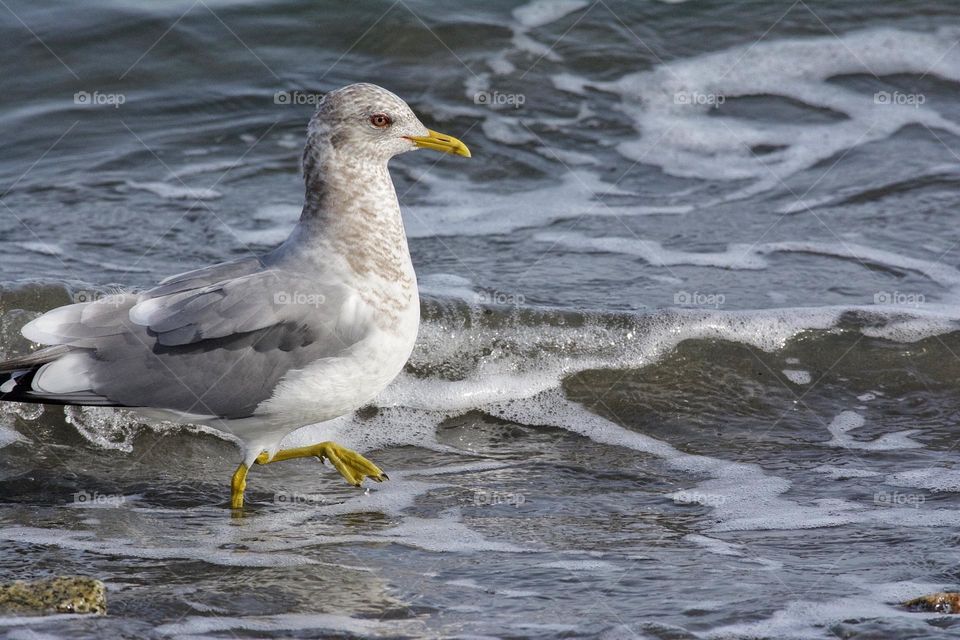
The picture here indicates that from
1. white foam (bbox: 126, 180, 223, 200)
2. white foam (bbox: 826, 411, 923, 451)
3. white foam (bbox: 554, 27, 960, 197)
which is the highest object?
white foam (bbox: 554, 27, 960, 197)

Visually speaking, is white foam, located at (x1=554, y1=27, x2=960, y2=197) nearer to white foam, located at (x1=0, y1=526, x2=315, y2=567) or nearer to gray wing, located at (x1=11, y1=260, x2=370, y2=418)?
gray wing, located at (x1=11, y1=260, x2=370, y2=418)

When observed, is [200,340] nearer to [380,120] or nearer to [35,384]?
[35,384]

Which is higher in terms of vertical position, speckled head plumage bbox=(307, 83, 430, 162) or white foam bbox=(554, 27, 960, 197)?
white foam bbox=(554, 27, 960, 197)

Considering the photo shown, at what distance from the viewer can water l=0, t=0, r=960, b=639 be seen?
4.59 meters

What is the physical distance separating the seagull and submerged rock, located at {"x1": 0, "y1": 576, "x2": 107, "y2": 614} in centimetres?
111

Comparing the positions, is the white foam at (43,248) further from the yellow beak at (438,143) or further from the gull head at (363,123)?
the yellow beak at (438,143)

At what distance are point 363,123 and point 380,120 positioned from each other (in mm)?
72

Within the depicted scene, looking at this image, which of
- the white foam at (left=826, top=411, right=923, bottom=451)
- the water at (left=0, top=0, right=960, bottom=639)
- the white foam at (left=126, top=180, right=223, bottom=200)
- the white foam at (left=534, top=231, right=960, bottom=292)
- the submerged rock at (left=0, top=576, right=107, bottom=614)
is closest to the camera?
the submerged rock at (left=0, top=576, right=107, bottom=614)

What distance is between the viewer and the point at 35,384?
5.12 metres

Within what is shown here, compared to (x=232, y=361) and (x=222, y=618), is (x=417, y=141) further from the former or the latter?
(x=222, y=618)

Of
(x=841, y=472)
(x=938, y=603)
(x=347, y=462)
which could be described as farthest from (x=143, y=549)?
(x=841, y=472)

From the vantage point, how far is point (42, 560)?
475cm

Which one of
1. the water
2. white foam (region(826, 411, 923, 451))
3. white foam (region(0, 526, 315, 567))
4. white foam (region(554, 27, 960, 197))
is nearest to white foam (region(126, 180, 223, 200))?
the water

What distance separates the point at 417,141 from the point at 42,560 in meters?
2.23
